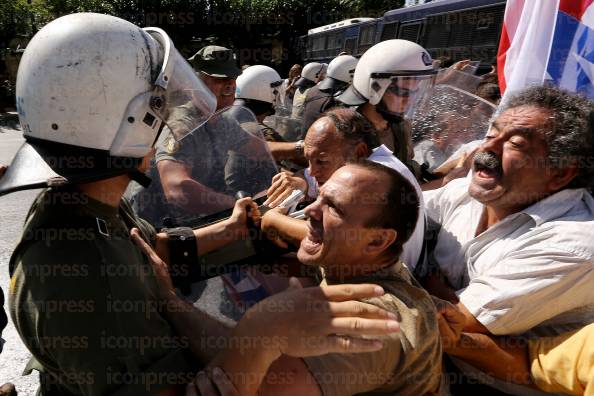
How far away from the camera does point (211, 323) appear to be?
1.53 metres

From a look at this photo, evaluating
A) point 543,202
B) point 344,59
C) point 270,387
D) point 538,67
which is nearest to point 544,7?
point 538,67

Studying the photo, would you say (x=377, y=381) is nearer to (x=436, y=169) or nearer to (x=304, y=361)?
(x=304, y=361)

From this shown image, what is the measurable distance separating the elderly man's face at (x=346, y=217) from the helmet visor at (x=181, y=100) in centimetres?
51

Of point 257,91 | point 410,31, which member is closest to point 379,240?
point 257,91

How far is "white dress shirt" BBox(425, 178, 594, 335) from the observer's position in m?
1.65

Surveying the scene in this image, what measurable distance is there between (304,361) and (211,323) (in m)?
0.42

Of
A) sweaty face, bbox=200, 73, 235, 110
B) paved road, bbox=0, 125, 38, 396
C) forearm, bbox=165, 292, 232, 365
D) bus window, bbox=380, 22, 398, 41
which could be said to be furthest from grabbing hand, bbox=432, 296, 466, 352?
bus window, bbox=380, 22, 398, 41

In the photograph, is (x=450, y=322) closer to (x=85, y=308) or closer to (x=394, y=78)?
(x=85, y=308)

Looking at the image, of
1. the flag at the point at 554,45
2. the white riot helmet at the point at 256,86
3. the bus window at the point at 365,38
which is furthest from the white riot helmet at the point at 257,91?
the bus window at the point at 365,38

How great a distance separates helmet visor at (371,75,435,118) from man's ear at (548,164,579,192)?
1.54m

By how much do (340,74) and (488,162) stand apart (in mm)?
4629

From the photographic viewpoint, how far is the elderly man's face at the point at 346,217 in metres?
1.60

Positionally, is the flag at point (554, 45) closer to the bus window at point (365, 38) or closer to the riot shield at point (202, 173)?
the riot shield at point (202, 173)

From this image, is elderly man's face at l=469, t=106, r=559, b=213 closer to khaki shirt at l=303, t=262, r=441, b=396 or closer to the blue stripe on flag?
khaki shirt at l=303, t=262, r=441, b=396
